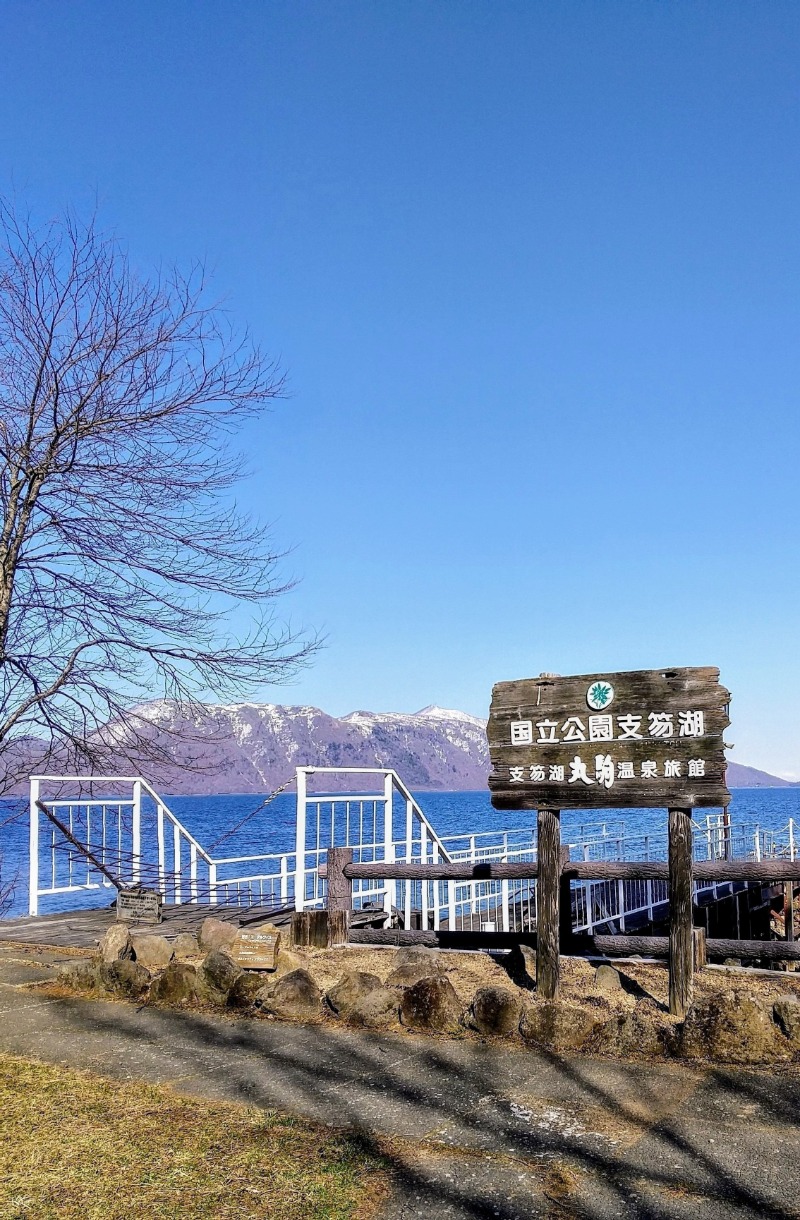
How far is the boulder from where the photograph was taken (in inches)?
270

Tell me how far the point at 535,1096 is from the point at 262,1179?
6.00 ft

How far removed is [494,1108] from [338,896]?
5294 millimetres

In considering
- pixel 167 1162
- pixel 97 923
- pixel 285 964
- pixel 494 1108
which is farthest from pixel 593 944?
pixel 97 923

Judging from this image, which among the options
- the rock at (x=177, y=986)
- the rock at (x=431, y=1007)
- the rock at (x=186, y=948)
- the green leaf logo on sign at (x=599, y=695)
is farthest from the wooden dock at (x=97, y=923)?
the green leaf logo on sign at (x=599, y=695)

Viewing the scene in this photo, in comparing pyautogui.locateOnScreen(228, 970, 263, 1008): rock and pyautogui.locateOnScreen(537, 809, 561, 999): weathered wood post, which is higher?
pyautogui.locateOnScreen(537, 809, 561, 999): weathered wood post

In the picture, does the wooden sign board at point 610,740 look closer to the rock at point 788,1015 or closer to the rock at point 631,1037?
the rock at point 788,1015

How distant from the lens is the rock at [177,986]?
8117mm

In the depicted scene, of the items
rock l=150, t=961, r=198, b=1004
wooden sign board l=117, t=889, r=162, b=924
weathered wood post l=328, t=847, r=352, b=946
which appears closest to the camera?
rock l=150, t=961, r=198, b=1004

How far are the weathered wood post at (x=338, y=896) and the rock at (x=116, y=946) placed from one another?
6.82ft

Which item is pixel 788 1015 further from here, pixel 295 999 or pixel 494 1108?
pixel 295 999

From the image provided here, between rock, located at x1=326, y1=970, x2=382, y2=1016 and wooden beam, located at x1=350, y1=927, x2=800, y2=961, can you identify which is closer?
rock, located at x1=326, y1=970, x2=382, y2=1016

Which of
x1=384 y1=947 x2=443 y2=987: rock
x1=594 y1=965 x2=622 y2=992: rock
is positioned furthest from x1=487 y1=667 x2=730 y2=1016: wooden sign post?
x1=384 y1=947 x2=443 y2=987: rock

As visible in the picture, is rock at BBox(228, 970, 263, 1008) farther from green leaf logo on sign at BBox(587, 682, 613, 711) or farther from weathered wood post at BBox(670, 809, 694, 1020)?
green leaf logo on sign at BBox(587, 682, 613, 711)

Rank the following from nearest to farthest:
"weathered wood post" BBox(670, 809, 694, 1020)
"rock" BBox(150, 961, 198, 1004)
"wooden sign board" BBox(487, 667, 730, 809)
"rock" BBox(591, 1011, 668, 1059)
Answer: "rock" BBox(591, 1011, 668, 1059)
"weathered wood post" BBox(670, 809, 694, 1020)
"wooden sign board" BBox(487, 667, 730, 809)
"rock" BBox(150, 961, 198, 1004)
